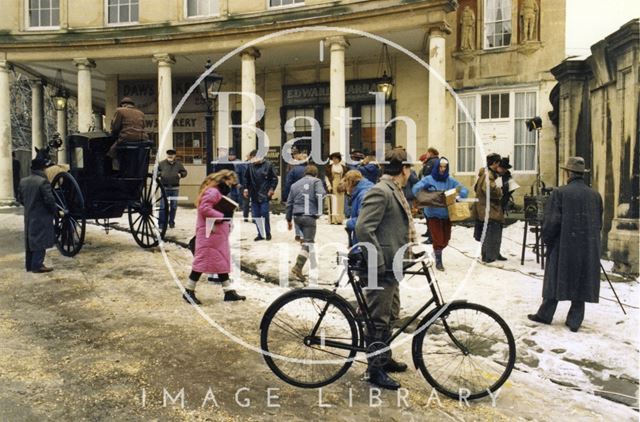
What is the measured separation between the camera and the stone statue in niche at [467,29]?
16.2 meters

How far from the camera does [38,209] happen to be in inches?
332

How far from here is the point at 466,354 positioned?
181 inches

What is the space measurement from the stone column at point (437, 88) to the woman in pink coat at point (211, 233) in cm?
841

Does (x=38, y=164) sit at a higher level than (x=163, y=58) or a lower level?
lower

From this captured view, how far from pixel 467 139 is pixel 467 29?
3392 millimetres

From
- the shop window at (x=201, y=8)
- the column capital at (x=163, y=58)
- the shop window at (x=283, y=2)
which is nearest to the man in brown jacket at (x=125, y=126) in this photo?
the column capital at (x=163, y=58)

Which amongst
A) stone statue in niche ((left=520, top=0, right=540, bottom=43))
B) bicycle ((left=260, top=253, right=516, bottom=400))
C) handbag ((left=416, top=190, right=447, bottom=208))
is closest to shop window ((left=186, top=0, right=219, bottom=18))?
stone statue in niche ((left=520, top=0, right=540, bottom=43))

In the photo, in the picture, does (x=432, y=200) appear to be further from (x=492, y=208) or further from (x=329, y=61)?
(x=329, y=61)

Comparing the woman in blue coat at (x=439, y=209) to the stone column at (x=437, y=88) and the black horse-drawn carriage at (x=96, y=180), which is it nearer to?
the black horse-drawn carriage at (x=96, y=180)

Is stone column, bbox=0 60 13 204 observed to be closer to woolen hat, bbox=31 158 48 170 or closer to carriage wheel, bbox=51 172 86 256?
carriage wheel, bbox=51 172 86 256

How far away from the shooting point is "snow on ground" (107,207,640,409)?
16.2ft

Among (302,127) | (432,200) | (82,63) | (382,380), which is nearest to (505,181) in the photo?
(432,200)

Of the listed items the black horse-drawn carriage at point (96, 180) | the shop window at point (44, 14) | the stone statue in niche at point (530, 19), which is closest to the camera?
the black horse-drawn carriage at point (96, 180)

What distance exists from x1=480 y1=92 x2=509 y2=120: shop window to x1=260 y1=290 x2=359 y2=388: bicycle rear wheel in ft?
43.9
